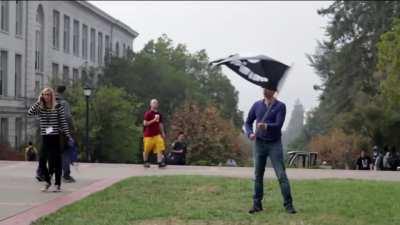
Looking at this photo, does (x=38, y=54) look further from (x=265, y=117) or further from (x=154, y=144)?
(x=265, y=117)

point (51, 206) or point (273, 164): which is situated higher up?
point (273, 164)

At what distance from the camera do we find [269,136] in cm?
1059

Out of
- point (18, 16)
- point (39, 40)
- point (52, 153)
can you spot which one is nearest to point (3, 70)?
point (18, 16)

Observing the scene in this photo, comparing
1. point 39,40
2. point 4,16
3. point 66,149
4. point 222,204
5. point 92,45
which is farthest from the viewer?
point 92,45

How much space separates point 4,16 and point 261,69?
41.6 m

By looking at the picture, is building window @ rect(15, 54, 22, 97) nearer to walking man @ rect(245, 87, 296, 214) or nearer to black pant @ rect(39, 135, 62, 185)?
black pant @ rect(39, 135, 62, 185)

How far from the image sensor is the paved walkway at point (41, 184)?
1081 centimetres

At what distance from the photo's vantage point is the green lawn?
990cm

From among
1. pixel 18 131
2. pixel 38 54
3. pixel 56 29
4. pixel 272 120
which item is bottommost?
pixel 272 120

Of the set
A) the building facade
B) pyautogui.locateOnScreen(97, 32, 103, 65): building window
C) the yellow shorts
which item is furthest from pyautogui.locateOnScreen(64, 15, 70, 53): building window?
the yellow shorts

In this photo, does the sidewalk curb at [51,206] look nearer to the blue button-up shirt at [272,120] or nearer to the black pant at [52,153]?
the black pant at [52,153]

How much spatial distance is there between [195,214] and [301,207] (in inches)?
67.4

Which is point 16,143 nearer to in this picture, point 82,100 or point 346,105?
point 82,100

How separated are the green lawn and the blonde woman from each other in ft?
3.42
